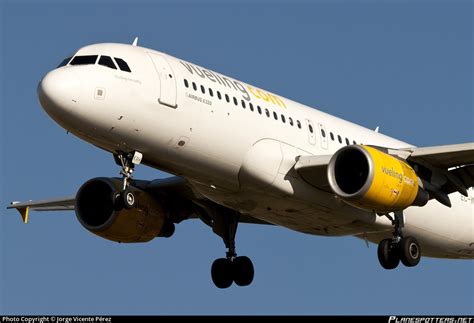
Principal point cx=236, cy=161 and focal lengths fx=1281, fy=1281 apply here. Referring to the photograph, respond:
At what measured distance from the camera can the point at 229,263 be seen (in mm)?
42469

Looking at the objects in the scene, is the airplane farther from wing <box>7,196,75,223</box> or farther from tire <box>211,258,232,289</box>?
wing <box>7,196,75,223</box>

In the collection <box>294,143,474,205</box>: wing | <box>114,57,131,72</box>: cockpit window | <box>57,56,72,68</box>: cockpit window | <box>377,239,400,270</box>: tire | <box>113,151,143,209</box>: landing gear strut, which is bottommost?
<box>377,239,400,270</box>: tire

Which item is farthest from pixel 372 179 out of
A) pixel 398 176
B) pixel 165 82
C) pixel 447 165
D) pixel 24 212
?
pixel 24 212

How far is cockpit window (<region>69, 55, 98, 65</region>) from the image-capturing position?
34844 mm

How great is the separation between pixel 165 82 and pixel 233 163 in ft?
10.1

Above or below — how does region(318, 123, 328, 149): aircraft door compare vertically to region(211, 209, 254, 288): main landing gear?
above

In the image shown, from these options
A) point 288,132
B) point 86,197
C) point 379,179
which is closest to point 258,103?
point 288,132

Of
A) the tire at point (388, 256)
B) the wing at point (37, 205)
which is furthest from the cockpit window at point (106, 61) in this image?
the wing at point (37, 205)

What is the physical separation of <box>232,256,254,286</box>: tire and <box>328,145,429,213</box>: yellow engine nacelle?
6.84 metres

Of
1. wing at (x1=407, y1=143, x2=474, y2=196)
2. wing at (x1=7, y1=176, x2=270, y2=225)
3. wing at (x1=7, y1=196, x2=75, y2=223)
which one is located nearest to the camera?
wing at (x1=407, y1=143, x2=474, y2=196)

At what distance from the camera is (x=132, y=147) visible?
114 feet

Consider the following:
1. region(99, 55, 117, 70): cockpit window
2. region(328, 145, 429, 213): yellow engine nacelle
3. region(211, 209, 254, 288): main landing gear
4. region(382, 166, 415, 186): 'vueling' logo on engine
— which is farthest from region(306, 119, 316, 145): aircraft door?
region(99, 55, 117, 70): cockpit window

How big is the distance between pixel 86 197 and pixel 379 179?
10519 millimetres

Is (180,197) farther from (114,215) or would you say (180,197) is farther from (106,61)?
(106,61)
